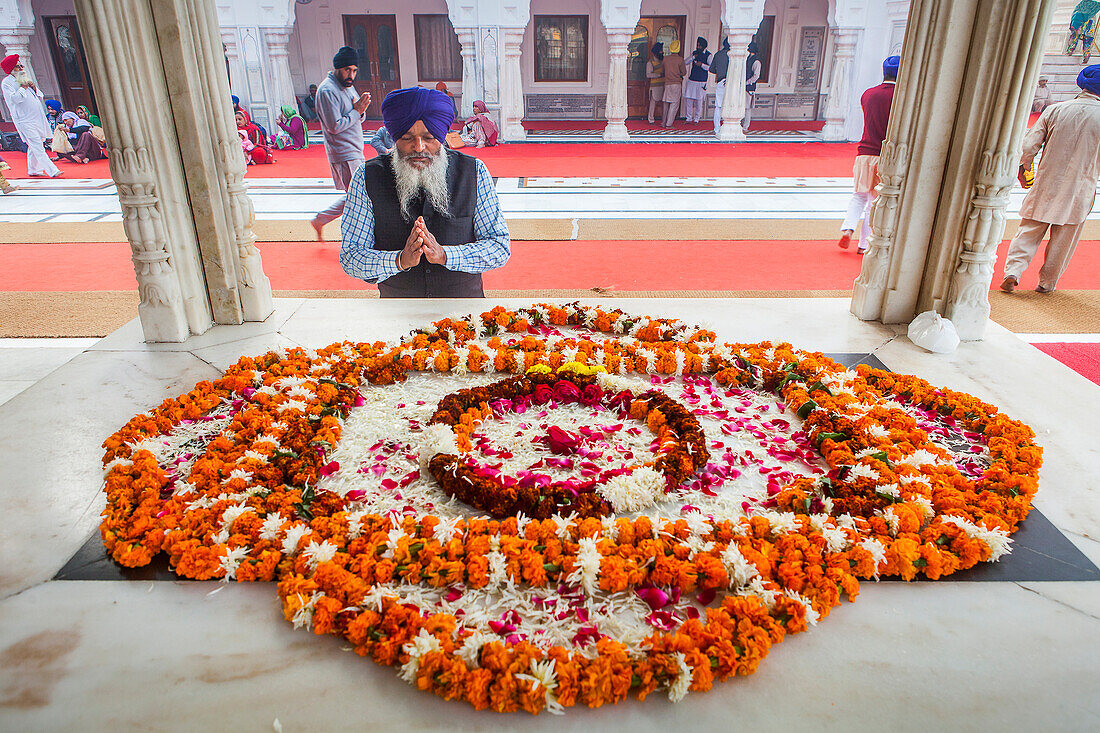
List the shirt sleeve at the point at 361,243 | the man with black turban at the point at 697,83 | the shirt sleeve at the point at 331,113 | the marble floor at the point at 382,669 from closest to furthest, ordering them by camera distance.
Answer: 1. the marble floor at the point at 382,669
2. the shirt sleeve at the point at 361,243
3. the shirt sleeve at the point at 331,113
4. the man with black turban at the point at 697,83

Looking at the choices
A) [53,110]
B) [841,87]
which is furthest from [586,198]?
[53,110]

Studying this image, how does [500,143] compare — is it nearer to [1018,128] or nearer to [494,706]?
[1018,128]

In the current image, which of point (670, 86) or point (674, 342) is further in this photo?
point (670, 86)

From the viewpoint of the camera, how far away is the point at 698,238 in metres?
6.48

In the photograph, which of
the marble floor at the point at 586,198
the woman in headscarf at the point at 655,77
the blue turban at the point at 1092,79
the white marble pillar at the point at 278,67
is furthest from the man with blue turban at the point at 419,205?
the woman in headscarf at the point at 655,77

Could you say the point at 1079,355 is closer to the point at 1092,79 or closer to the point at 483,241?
the point at 1092,79

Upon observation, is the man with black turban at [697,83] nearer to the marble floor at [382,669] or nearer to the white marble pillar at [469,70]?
the white marble pillar at [469,70]

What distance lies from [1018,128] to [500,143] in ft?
38.3

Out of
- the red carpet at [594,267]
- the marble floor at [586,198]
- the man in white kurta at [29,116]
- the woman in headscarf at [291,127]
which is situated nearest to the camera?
the red carpet at [594,267]

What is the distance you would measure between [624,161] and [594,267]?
249 inches

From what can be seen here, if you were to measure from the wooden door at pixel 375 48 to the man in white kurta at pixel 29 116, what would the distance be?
685 centimetres

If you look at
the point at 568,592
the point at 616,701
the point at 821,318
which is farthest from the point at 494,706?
the point at 821,318

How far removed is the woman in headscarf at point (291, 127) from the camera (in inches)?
515


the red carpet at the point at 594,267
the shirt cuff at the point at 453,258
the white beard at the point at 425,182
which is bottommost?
the red carpet at the point at 594,267
